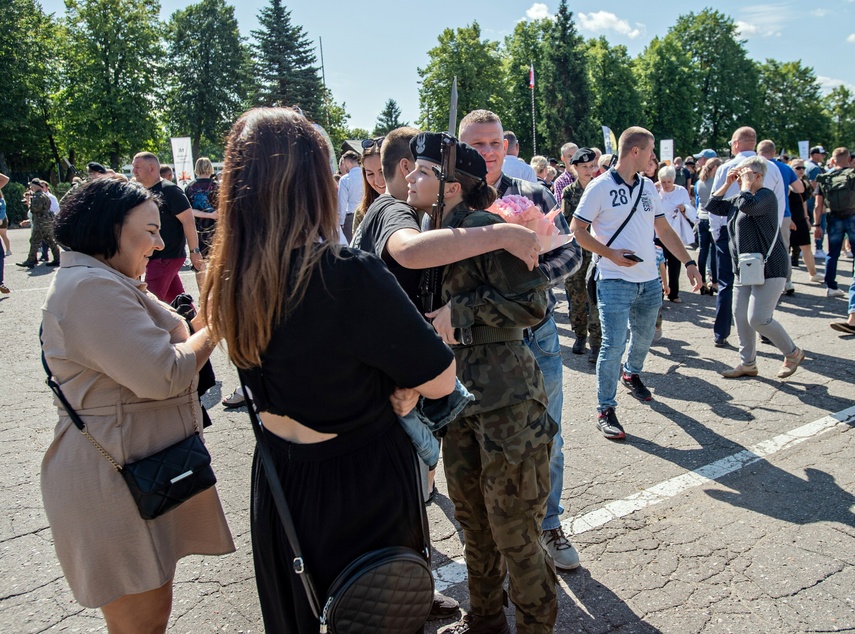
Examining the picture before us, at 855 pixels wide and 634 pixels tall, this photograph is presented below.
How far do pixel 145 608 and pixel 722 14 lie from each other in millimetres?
71988

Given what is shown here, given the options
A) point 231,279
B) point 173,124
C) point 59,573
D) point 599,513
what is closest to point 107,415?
point 231,279

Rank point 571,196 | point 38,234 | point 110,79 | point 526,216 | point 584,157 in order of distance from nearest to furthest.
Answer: point 526,216, point 584,157, point 571,196, point 38,234, point 110,79

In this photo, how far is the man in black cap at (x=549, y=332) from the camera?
9.36 ft

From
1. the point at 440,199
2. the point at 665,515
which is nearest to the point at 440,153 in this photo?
the point at 440,199

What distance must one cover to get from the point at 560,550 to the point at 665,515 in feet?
2.84

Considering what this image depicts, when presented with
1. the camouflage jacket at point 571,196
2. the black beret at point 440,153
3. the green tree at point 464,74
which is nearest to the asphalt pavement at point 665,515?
the black beret at point 440,153

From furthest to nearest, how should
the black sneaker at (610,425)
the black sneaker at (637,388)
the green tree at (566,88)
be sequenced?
the green tree at (566,88) → the black sneaker at (637,388) → the black sneaker at (610,425)

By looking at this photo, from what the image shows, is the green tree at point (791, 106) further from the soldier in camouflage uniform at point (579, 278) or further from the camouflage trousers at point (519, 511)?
the camouflage trousers at point (519, 511)

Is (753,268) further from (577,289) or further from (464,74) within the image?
(464,74)

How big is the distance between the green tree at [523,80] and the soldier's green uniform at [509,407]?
5738 cm

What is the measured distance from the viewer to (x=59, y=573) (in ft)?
10.4

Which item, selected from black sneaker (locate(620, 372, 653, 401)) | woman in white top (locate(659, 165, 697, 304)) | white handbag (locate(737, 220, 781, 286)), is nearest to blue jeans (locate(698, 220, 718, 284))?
woman in white top (locate(659, 165, 697, 304))

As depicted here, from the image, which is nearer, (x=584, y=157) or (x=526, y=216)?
(x=526, y=216)

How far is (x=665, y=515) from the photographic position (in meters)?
3.53
